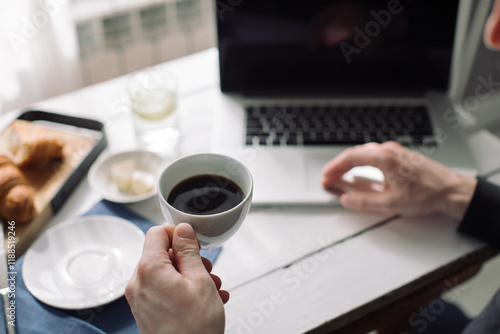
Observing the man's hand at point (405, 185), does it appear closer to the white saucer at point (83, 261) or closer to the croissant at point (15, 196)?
the white saucer at point (83, 261)

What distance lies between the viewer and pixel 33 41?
57.7 inches

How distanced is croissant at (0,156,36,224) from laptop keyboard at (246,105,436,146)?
0.37m

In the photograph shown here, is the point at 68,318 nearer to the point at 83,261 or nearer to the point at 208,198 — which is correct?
the point at 83,261

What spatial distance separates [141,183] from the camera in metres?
0.79

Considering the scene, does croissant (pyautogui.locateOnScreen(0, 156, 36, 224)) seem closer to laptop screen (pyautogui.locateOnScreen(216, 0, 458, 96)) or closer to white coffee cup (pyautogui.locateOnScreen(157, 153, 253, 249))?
white coffee cup (pyautogui.locateOnScreen(157, 153, 253, 249))

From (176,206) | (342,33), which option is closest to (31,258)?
(176,206)

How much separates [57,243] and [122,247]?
95 mm

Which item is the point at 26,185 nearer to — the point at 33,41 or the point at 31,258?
the point at 31,258

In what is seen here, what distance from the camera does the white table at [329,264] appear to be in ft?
2.05

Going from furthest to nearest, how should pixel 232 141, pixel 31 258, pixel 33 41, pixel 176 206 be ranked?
pixel 33 41 < pixel 232 141 < pixel 31 258 < pixel 176 206

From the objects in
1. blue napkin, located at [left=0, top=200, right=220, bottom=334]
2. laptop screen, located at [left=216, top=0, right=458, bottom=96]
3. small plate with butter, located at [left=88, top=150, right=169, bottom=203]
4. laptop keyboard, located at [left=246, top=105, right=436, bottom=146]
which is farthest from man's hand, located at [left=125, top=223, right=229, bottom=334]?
laptop screen, located at [left=216, top=0, right=458, bottom=96]

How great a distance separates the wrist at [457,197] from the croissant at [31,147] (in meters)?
0.64

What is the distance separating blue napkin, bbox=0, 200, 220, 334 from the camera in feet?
1.95

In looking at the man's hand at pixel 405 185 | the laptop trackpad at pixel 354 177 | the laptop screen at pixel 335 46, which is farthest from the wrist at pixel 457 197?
the laptop screen at pixel 335 46
